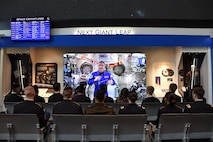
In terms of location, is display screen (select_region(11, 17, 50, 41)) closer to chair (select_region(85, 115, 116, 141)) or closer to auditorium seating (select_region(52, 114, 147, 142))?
auditorium seating (select_region(52, 114, 147, 142))

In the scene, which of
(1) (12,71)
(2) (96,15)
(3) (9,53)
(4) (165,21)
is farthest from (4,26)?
(4) (165,21)

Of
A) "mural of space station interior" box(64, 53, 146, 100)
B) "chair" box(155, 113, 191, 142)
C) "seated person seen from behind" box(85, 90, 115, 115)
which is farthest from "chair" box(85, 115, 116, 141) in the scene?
"mural of space station interior" box(64, 53, 146, 100)

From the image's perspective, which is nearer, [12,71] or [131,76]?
[131,76]

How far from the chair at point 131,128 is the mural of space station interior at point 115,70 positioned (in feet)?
16.6

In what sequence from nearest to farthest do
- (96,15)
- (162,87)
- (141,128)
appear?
(141,128) → (96,15) → (162,87)

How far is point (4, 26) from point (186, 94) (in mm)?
6292

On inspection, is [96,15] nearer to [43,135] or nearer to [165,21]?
[165,21]

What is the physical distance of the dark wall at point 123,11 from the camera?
8.22 metres

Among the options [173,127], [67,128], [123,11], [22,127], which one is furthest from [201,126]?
[123,11]

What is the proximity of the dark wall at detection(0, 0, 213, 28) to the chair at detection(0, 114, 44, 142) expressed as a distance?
488cm

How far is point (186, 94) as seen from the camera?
9141 millimetres

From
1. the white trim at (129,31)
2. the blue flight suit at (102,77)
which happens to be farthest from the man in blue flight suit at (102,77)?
the white trim at (129,31)

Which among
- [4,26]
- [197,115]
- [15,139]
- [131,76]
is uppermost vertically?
[4,26]

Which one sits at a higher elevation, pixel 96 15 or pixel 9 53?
pixel 96 15
